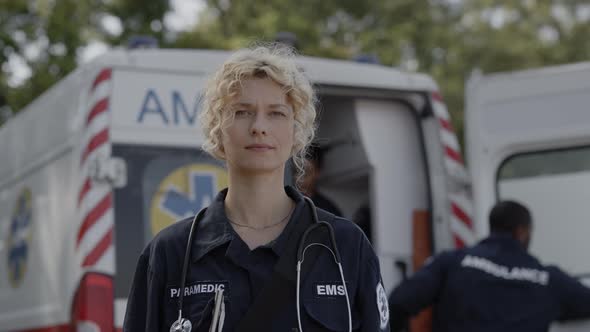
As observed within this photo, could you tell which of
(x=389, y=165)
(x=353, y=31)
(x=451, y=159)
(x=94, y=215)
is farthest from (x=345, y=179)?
(x=353, y=31)

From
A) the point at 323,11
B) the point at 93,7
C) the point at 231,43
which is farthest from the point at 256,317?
the point at 323,11

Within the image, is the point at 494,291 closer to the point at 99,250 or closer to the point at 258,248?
the point at 99,250

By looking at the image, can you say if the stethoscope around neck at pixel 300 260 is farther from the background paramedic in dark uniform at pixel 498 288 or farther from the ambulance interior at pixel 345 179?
the background paramedic in dark uniform at pixel 498 288

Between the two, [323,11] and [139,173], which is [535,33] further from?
[139,173]

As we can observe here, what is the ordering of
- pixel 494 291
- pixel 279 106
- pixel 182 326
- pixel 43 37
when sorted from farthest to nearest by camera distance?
pixel 43 37
pixel 494 291
pixel 279 106
pixel 182 326

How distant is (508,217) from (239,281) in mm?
3221

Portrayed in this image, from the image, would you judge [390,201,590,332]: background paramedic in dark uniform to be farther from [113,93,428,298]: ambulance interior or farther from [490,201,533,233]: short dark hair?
[113,93,428,298]: ambulance interior

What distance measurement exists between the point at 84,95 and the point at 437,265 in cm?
187

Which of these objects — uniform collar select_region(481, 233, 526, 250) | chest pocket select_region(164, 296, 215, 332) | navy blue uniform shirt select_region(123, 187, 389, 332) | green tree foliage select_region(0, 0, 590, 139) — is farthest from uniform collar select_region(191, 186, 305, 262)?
green tree foliage select_region(0, 0, 590, 139)

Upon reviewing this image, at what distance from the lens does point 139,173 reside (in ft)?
16.4

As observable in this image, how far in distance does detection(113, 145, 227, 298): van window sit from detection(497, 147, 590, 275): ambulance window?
1.71m

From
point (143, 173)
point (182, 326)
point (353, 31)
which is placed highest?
point (353, 31)

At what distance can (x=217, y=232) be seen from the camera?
254 cm

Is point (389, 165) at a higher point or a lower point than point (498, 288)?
higher
